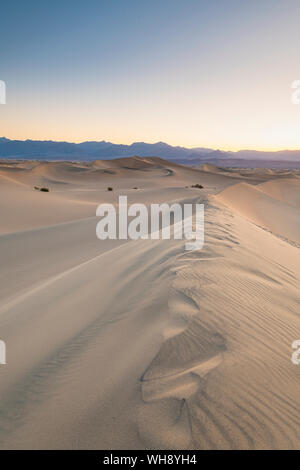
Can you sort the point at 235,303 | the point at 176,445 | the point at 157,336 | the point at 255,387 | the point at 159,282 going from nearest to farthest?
the point at 176,445, the point at 255,387, the point at 157,336, the point at 235,303, the point at 159,282

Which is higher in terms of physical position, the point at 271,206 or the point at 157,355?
the point at 271,206

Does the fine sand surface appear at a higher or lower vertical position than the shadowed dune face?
lower

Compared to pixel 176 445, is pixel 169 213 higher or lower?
higher

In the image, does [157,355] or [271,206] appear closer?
[157,355]

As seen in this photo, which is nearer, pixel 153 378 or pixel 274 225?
pixel 153 378

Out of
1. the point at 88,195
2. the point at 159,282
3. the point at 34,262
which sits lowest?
the point at 34,262

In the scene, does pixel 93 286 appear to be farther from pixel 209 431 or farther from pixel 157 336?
pixel 209 431

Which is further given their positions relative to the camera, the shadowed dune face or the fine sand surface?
the shadowed dune face

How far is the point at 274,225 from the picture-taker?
512 inches

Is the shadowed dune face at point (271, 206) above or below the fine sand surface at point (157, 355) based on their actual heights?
above

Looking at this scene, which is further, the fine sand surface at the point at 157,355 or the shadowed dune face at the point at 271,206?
the shadowed dune face at the point at 271,206

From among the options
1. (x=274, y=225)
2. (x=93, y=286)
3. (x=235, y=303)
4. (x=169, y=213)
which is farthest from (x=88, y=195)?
(x=235, y=303)

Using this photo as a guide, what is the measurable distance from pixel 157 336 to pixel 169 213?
30.2 feet

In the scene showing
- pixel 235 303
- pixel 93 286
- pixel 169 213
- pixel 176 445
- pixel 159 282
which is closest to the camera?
pixel 176 445
